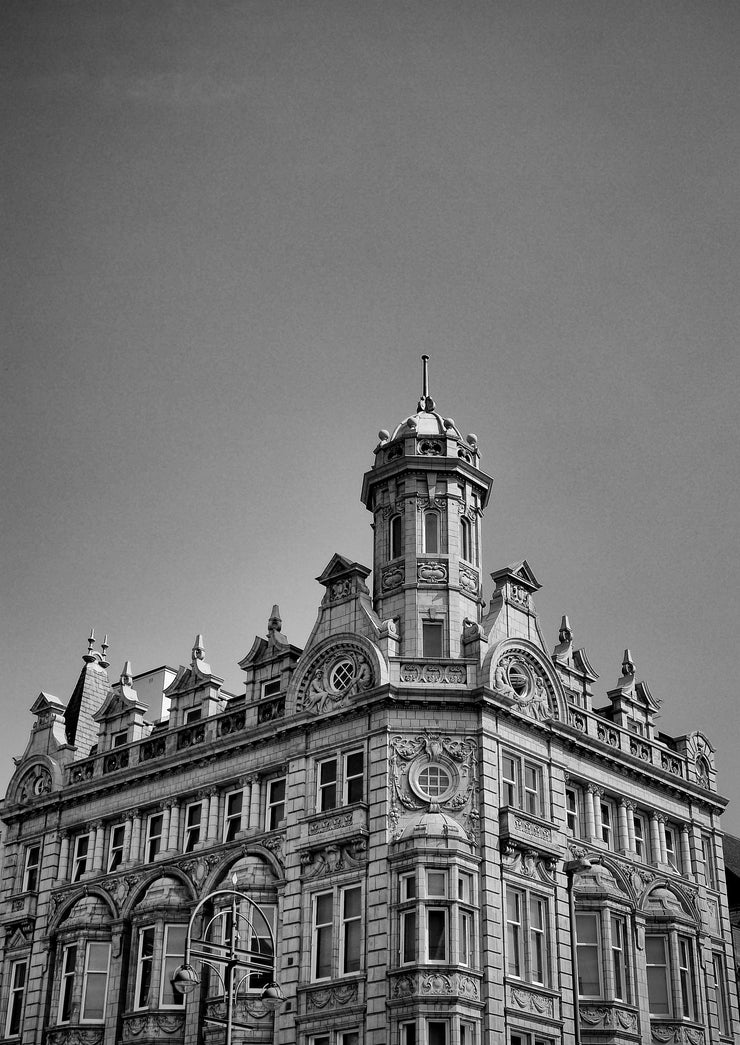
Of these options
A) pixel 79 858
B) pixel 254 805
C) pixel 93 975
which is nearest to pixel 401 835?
pixel 254 805

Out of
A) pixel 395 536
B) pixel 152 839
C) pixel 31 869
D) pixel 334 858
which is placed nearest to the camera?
pixel 334 858

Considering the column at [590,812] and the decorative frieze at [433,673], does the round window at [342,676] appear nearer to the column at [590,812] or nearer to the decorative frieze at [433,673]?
the decorative frieze at [433,673]

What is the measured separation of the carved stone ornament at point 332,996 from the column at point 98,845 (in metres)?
12.5

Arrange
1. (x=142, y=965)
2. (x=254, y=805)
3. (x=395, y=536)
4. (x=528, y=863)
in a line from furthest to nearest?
(x=395, y=536) → (x=142, y=965) → (x=254, y=805) → (x=528, y=863)

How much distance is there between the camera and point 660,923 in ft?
176

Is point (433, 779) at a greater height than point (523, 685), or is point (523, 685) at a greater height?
point (523, 685)

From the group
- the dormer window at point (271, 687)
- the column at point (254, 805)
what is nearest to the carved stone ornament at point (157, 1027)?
the column at point (254, 805)

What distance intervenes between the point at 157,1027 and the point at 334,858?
28.9 ft

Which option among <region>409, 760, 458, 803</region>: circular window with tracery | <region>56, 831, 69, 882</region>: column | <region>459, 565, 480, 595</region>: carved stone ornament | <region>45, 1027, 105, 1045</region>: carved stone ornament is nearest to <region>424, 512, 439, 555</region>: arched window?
<region>459, 565, 480, 595</region>: carved stone ornament

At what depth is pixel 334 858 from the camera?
163 feet

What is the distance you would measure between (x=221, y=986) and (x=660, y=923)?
49.4ft

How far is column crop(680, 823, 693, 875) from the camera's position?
57.5m

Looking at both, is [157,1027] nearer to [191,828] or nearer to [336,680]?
[191,828]

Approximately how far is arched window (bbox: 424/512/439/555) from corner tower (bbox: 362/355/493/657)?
0.04m
